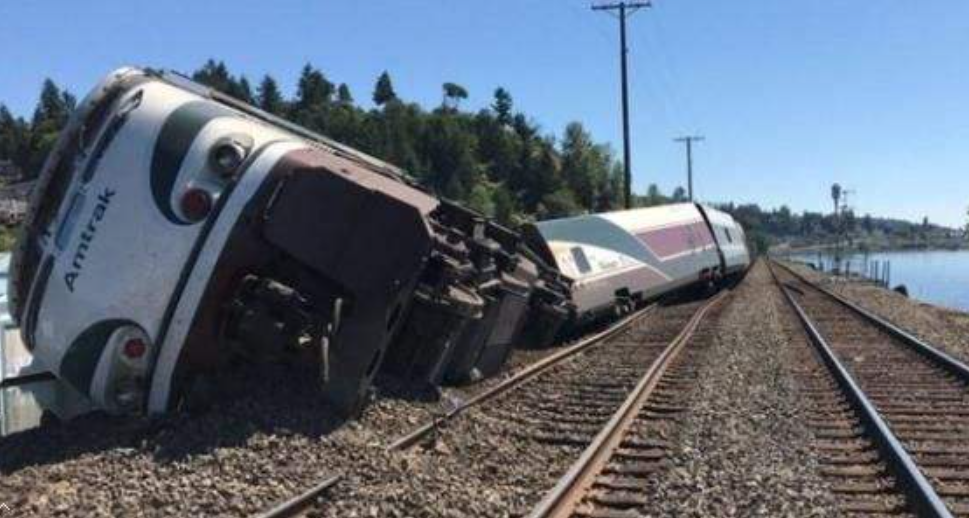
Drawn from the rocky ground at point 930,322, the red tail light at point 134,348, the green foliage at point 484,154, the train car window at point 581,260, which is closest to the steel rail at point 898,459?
the rocky ground at point 930,322

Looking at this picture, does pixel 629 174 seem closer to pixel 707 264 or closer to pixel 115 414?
pixel 707 264

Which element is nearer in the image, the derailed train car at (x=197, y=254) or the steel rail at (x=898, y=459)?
the steel rail at (x=898, y=459)

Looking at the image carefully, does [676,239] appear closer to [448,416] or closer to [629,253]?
[629,253]

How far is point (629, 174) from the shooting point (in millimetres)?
51094

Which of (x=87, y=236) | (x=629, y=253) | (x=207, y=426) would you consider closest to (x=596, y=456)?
(x=207, y=426)

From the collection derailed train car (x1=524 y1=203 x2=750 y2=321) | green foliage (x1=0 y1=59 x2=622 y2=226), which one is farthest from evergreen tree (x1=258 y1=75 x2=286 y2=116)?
derailed train car (x1=524 y1=203 x2=750 y2=321)

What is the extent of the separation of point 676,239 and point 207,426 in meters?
23.0

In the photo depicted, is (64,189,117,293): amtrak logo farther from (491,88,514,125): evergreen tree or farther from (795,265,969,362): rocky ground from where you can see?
(491,88,514,125): evergreen tree

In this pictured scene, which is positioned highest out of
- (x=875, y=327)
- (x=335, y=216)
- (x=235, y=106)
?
(x=235, y=106)

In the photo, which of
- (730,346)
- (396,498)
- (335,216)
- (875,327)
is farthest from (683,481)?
(875,327)

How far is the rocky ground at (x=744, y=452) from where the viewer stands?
7.51 metres

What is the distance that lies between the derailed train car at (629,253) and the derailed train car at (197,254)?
380 inches

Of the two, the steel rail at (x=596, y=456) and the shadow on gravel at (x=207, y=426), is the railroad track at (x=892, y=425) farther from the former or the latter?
the shadow on gravel at (x=207, y=426)

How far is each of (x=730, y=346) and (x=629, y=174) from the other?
3337 cm
